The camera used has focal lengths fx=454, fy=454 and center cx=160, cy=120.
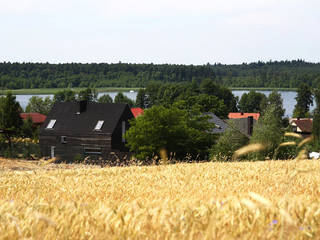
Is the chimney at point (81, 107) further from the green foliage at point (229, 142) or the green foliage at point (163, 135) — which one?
the green foliage at point (229, 142)

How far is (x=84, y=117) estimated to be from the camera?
59719 millimetres

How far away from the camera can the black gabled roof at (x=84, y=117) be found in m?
57.3

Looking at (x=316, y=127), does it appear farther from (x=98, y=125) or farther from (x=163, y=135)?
(x=163, y=135)

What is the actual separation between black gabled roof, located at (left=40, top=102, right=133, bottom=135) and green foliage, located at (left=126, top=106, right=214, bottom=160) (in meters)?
8.82

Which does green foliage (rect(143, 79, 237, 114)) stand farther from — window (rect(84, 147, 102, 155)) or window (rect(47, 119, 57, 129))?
window (rect(84, 147, 102, 155))

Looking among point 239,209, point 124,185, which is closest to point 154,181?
point 124,185

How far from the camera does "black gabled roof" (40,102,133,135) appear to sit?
57.3 meters

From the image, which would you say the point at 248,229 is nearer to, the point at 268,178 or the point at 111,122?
the point at 268,178

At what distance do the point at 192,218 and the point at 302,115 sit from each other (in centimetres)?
15079

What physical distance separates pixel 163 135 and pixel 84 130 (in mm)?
14793

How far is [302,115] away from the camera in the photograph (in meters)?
148

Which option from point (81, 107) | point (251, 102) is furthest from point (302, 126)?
point (81, 107)

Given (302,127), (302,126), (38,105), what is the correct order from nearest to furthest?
Result: (302,127), (302,126), (38,105)

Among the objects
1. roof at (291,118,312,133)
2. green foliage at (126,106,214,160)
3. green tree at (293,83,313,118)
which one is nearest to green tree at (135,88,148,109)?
green tree at (293,83,313,118)
